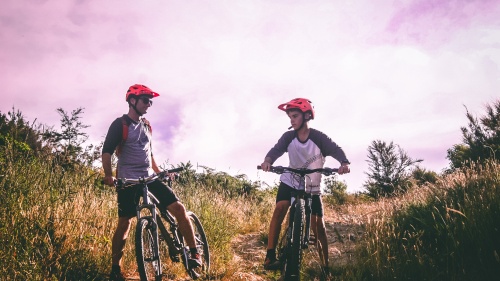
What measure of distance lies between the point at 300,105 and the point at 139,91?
6.83 ft

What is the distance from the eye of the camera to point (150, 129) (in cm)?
427

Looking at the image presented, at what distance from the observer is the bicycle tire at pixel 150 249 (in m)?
3.18

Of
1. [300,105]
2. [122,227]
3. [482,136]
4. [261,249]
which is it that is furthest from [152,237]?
[482,136]

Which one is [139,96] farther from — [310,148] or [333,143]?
[333,143]

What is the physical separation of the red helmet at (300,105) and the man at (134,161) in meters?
1.70

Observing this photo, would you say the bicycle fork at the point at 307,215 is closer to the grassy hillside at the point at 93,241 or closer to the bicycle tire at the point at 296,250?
the bicycle tire at the point at 296,250

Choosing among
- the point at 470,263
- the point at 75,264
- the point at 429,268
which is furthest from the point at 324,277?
the point at 75,264

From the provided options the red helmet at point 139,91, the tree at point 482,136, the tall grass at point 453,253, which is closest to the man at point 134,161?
the red helmet at point 139,91

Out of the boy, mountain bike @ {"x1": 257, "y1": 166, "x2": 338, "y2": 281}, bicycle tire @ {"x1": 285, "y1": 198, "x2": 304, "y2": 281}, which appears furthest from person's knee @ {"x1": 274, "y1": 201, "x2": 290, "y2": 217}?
bicycle tire @ {"x1": 285, "y1": 198, "x2": 304, "y2": 281}

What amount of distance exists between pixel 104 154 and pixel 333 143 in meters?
2.83

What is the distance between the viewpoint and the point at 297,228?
341cm

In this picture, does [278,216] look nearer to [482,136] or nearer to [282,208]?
[282,208]

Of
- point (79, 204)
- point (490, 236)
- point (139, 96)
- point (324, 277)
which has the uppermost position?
point (139, 96)

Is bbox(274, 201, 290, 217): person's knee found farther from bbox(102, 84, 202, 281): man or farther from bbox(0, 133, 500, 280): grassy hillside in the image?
bbox(102, 84, 202, 281): man
